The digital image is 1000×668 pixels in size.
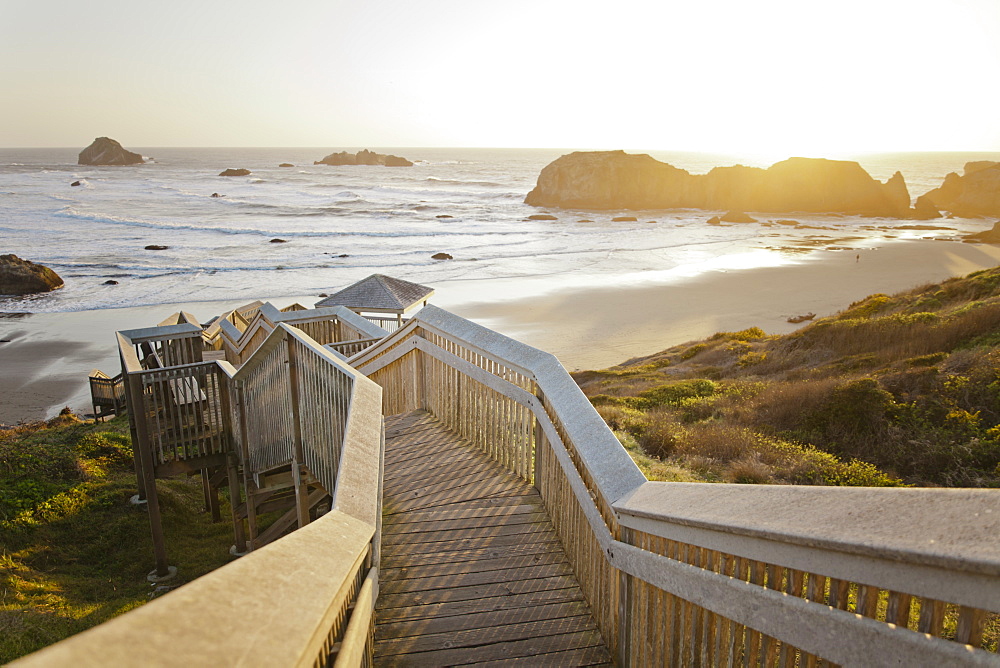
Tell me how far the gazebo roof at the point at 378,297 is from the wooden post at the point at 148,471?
7.85 meters

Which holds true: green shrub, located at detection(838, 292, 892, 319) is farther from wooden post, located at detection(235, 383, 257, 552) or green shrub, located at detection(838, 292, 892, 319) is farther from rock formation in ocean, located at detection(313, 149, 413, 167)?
→ rock formation in ocean, located at detection(313, 149, 413, 167)

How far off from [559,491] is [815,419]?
6.77 m

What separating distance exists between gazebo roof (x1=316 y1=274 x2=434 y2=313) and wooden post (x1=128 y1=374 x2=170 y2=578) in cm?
785

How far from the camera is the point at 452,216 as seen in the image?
242 ft

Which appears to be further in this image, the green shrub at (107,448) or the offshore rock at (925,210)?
the offshore rock at (925,210)

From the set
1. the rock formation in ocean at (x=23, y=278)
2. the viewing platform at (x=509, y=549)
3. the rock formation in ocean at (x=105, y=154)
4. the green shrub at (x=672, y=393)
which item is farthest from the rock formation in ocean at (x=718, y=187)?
the rock formation in ocean at (x=105, y=154)

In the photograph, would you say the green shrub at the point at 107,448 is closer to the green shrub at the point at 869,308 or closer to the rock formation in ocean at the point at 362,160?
the green shrub at the point at 869,308

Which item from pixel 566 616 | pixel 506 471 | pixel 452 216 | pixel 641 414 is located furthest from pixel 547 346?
pixel 452 216

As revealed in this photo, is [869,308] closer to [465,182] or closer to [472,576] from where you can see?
[472,576]

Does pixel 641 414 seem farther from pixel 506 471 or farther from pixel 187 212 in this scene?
pixel 187 212

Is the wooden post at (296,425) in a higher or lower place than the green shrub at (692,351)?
higher

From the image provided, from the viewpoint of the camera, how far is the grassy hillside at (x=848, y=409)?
809 cm

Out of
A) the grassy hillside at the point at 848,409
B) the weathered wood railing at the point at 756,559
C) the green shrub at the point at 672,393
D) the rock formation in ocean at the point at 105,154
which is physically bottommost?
the green shrub at the point at 672,393

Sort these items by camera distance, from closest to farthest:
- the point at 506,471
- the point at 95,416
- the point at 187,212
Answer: the point at 506,471
the point at 95,416
the point at 187,212
